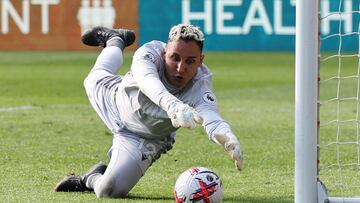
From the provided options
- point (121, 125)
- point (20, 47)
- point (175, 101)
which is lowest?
point (20, 47)

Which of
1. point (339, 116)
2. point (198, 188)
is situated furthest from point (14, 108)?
point (198, 188)

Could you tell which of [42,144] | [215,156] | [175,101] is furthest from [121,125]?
[42,144]

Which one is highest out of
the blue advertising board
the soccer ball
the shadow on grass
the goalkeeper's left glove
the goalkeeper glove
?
the goalkeeper glove

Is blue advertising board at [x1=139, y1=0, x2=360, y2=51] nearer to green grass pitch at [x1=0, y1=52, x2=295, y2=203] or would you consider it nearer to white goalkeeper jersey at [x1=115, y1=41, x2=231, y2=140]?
green grass pitch at [x1=0, y1=52, x2=295, y2=203]

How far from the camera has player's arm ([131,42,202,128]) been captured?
646 centimetres

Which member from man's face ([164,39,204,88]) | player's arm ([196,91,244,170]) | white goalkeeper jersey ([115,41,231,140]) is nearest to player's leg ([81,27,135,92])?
white goalkeeper jersey ([115,41,231,140])

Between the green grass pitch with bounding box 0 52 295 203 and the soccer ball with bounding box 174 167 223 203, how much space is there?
52 cm

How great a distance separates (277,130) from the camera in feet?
41.1

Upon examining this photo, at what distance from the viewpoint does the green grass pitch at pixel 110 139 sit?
328 inches

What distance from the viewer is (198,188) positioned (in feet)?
23.6

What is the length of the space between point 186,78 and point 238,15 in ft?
58.0

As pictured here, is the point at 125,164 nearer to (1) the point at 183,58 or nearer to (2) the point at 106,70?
(1) the point at 183,58

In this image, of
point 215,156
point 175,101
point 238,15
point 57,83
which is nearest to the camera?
point 175,101

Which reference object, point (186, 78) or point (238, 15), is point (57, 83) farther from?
point (186, 78)
